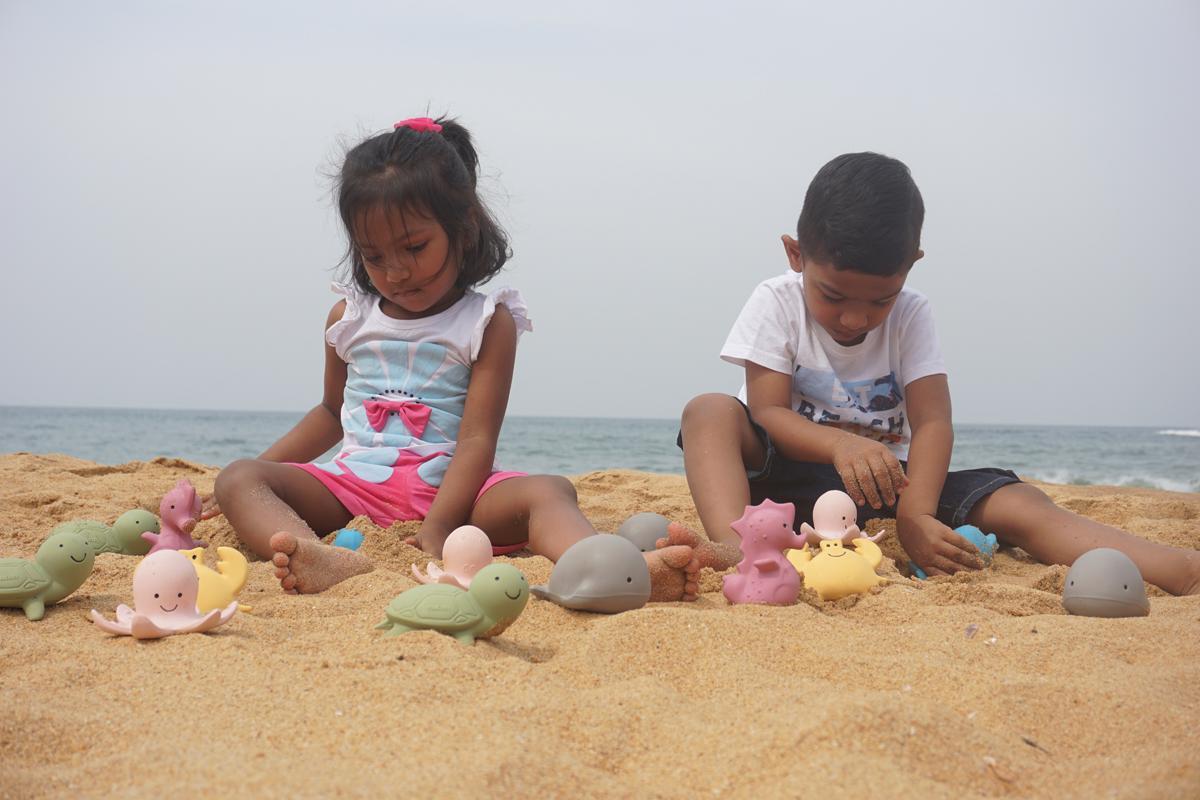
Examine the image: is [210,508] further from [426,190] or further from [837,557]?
[837,557]

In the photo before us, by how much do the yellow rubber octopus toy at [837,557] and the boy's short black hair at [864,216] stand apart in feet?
2.65

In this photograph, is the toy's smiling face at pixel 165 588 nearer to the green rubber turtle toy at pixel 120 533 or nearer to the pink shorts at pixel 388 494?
the green rubber turtle toy at pixel 120 533

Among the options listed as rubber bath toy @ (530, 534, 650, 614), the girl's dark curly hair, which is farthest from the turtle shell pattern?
the girl's dark curly hair

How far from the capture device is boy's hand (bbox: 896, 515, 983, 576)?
9.07ft

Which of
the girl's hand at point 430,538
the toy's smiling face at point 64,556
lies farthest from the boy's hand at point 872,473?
the toy's smiling face at point 64,556

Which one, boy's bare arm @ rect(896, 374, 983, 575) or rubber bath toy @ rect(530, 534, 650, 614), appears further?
boy's bare arm @ rect(896, 374, 983, 575)

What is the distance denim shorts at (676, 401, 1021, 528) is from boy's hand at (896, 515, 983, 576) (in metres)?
0.35

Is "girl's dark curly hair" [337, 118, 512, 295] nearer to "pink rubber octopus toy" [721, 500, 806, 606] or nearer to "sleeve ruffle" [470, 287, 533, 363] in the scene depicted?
"sleeve ruffle" [470, 287, 533, 363]

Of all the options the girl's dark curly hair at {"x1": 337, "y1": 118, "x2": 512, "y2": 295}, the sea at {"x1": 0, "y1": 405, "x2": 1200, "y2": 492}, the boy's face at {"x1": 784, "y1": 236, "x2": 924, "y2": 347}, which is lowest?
the sea at {"x1": 0, "y1": 405, "x2": 1200, "y2": 492}

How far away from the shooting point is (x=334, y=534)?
312 cm

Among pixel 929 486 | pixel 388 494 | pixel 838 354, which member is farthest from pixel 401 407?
pixel 929 486

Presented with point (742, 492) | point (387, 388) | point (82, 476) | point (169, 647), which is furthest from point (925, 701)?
point (82, 476)

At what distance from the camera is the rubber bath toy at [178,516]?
262 centimetres

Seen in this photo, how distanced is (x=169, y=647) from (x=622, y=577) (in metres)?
0.85
